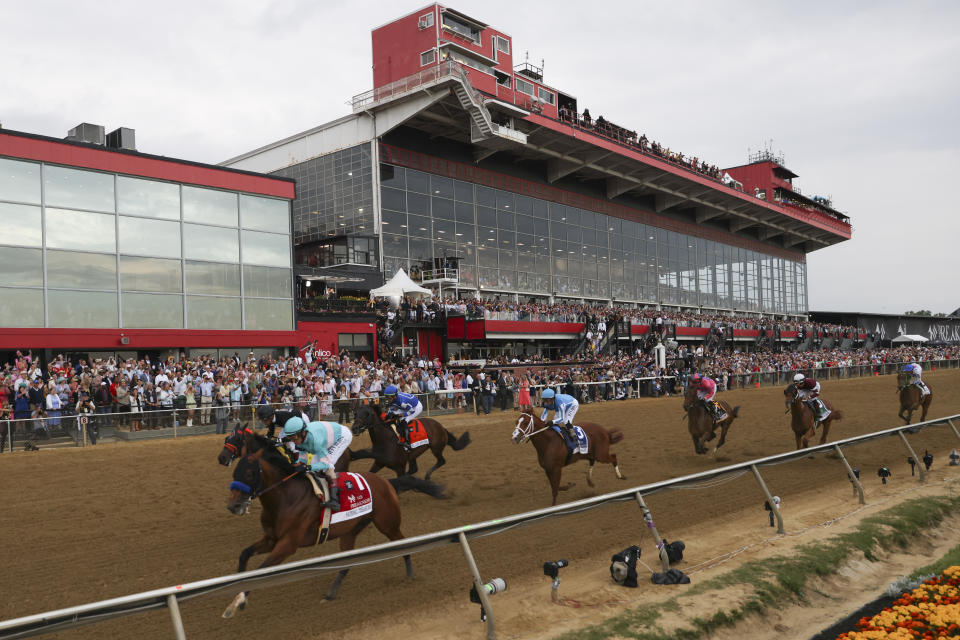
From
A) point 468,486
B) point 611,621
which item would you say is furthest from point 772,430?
point 611,621

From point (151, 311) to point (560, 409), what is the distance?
61.7ft

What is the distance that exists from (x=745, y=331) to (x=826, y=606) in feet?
166

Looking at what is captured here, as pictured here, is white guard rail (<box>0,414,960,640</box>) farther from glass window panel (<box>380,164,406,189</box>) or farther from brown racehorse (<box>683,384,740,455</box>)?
glass window panel (<box>380,164,406,189</box>)

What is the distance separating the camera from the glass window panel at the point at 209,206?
24562mm

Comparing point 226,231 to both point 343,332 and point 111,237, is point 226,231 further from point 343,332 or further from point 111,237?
point 343,332

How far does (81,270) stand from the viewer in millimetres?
21922

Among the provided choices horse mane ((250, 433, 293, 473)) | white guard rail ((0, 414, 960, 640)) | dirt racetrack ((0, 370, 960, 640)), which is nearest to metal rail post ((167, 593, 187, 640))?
white guard rail ((0, 414, 960, 640))

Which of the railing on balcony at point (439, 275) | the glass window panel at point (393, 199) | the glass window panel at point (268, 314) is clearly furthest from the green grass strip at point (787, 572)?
the glass window panel at point (393, 199)

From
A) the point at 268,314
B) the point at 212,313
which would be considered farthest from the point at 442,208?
the point at 212,313

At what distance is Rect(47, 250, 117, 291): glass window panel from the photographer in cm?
2131

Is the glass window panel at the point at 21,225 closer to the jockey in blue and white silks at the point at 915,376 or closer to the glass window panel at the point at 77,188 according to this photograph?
the glass window panel at the point at 77,188

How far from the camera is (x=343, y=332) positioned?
29.2m

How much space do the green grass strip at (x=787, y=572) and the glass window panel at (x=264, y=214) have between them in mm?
23698

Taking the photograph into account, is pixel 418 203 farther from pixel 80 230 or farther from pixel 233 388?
pixel 233 388
